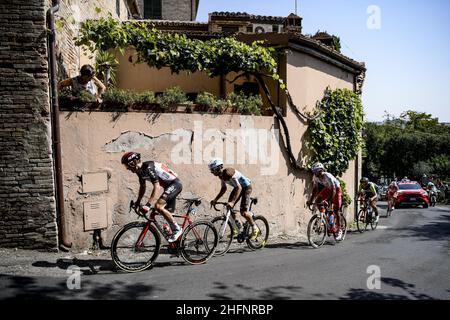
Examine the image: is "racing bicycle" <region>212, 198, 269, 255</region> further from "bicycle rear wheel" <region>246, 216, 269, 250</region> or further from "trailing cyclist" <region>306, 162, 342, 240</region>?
"trailing cyclist" <region>306, 162, 342, 240</region>

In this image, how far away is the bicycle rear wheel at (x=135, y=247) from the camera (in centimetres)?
583

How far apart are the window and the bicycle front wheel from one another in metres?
27.3

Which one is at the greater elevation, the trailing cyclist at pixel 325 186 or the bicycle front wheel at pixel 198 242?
the trailing cyclist at pixel 325 186

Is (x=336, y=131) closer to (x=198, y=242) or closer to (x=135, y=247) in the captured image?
(x=198, y=242)

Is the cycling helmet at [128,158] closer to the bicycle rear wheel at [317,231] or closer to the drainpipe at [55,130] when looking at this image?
the drainpipe at [55,130]

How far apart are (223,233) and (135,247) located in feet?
6.43

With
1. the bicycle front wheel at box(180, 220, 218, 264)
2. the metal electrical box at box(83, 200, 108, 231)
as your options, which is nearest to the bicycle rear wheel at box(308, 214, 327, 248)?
the bicycle front wheel at box(180, 220, 218, 264)

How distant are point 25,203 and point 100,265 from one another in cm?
188

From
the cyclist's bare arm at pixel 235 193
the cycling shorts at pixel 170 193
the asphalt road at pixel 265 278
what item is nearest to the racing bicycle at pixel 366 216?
the asphalt road at pixel 265 278

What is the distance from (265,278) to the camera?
5902mm

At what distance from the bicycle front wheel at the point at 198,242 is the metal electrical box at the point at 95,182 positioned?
6.96 feet

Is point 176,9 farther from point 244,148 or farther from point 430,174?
point 430,174

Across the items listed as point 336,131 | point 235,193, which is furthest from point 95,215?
point 336,131
